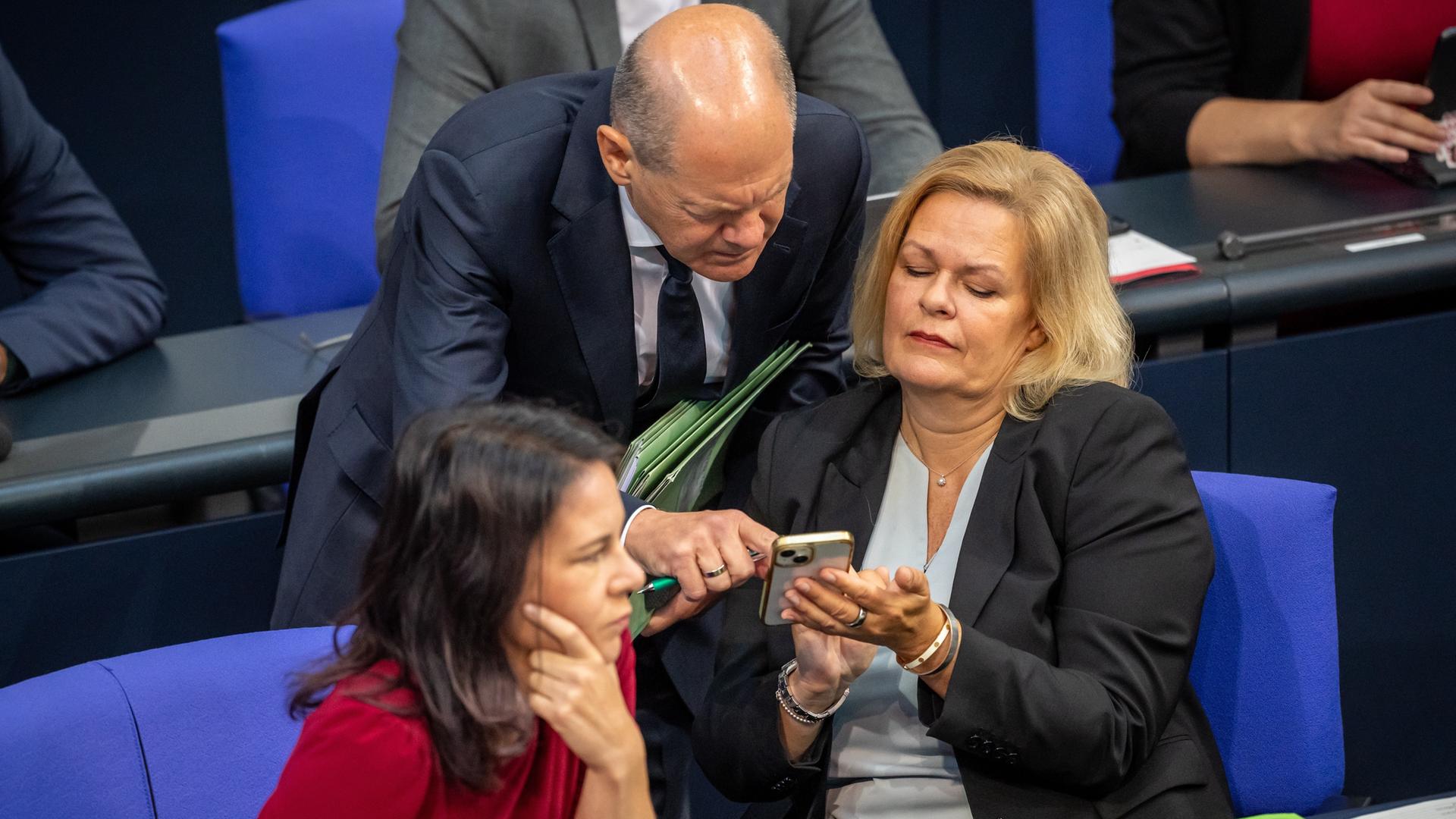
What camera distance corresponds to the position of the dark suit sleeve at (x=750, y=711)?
5.71 ft

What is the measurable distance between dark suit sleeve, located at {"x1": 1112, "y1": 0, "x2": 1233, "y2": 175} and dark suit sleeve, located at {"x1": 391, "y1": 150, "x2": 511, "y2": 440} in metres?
1.81

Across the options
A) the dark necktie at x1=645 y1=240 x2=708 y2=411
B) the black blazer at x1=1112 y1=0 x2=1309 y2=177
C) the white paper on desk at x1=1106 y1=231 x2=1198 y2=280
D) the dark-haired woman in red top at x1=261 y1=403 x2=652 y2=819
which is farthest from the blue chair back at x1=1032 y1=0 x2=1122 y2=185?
the dark-haired woman in red top at x1=261 y1=403 x2=652 y2=819

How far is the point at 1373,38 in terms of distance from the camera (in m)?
3.10

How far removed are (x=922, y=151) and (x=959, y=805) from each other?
1.63m

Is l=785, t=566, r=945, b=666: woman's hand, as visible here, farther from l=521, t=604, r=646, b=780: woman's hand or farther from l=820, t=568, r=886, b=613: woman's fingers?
l=521, t=604, r=646, b=780: woman's hand

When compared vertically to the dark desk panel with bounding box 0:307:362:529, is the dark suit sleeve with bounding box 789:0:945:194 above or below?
above

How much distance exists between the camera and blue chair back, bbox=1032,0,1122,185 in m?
3.44

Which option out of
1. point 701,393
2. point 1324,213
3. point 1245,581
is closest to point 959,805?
point 1245,581

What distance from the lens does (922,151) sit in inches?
119

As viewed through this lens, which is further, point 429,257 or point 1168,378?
point 1168,378

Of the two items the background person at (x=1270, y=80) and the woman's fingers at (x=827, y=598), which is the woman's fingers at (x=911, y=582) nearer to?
the woman's fingers at (x=827, y=598)

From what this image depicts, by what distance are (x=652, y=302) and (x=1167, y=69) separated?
170 cm

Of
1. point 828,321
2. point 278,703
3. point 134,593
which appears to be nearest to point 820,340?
point 828,321

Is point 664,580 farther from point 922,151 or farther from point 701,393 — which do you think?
point 922,151
